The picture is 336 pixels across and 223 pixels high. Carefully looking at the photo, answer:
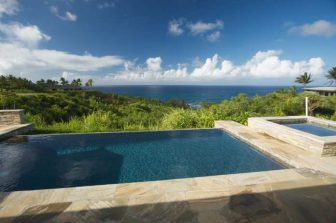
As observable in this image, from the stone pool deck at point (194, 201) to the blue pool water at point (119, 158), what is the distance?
806 millimetres

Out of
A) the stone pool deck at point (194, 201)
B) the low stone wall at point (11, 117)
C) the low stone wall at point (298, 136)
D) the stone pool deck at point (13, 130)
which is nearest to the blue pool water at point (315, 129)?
the low stone wall at point (298, 136)

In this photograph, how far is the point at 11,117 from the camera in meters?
6.76

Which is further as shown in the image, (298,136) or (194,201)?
(298,136)

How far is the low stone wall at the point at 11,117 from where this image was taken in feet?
22.0

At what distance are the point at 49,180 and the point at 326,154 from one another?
5.55 m

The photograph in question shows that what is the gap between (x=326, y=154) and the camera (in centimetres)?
409

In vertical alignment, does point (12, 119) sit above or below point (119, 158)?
above

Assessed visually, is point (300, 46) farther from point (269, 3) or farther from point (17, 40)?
point (17, 40)

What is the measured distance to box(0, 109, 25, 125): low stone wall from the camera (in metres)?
6.72

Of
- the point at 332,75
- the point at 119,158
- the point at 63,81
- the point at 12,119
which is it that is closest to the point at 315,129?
the point at 119,158

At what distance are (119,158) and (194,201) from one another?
8.79 ft

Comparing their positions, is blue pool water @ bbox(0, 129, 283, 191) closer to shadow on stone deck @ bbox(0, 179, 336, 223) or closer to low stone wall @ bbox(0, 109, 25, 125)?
shadow on stone deck @ bbox(0, 179, 336, 223)

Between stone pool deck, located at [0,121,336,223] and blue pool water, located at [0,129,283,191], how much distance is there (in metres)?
0.81

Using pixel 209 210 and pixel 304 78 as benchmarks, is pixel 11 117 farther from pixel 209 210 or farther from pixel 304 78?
pixel 304 78
